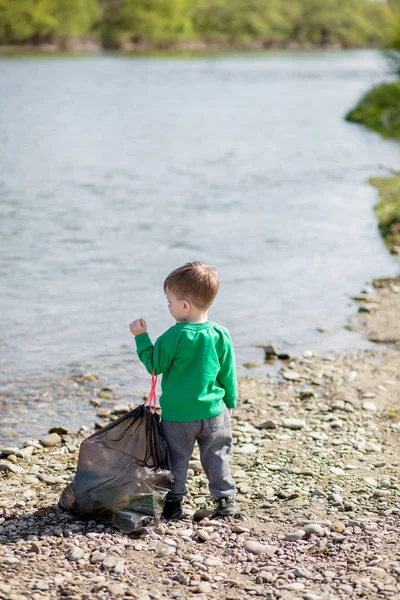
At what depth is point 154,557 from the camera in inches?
218

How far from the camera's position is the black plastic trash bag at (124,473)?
5.92 m

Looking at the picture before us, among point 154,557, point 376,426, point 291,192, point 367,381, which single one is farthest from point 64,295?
point 291,192

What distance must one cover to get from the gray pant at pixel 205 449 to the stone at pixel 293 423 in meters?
2.18

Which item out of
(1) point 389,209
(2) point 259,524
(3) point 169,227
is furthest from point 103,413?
(1) point 389,209

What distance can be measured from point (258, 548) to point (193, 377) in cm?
117

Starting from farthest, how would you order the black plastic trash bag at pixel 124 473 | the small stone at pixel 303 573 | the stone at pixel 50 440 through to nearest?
1. the stone at pixel 50 440
2. the black plastic trash bag at pixel 124 473
3. the small stone at pixel 303 573

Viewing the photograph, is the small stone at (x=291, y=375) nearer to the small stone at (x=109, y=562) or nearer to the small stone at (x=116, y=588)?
the small stone at (x=109, y=562)

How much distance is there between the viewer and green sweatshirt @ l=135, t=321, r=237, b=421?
19.6ft

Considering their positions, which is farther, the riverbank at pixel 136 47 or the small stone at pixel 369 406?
the riverbank at pixel 136 47

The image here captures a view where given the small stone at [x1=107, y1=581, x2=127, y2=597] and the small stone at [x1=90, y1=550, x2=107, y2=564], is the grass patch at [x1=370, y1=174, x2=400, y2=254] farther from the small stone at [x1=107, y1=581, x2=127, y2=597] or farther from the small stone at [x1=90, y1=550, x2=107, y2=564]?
the small stone at [x1=107, y1=581, x2=127, y2=597]

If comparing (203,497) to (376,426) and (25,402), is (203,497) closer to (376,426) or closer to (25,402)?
(376,426)

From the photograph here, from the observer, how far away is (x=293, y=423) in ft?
27.8

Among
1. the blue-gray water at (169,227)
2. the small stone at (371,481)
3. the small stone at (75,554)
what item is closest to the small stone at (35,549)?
the small stone at (75,554)

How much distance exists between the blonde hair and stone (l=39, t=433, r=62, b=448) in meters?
2.66
